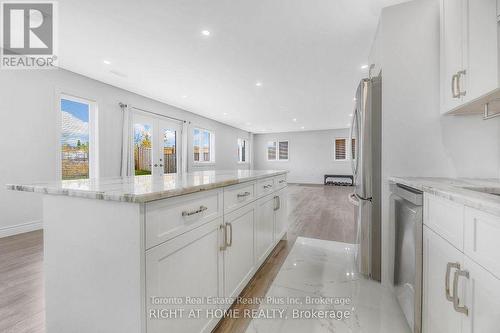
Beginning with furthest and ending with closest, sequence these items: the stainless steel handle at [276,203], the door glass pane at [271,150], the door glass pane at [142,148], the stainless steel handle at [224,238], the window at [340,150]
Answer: the door glass pane at [271,150] → the window at [340,150] → the door glass pane at [142,148] → the stainless steel handle at [276,203] → the stainless steel handle at [224,238]

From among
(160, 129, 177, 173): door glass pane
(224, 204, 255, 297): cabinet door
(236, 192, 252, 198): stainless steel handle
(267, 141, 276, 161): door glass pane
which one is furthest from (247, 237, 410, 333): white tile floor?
(267, 141, 276, 161): door glass pane

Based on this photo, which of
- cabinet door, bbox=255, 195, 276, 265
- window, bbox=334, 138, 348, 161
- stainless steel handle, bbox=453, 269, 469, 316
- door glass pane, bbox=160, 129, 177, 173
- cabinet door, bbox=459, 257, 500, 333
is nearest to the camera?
cabinet door, bbox=459, 257, 500, 333

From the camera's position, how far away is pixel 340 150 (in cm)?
955

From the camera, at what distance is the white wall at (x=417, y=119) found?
5.44 ft

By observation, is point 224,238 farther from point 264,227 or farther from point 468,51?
point 468,51

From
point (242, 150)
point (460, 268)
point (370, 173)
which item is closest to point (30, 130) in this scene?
point (370, 173)

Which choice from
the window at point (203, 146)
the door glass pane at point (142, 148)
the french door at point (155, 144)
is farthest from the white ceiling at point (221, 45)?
the window at point (203, 146)

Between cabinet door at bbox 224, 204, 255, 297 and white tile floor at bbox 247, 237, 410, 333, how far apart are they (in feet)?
0.80

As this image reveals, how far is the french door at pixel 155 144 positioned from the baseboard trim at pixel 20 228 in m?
1.80

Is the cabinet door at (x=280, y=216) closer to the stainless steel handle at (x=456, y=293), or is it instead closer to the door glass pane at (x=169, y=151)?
the stainless steel handle at (x=456, y=293)

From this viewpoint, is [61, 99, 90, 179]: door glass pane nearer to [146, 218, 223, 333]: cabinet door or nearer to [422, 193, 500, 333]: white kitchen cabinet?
[146, 218, 223, 333]: cabinet door

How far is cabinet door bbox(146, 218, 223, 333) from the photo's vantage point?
0.89 metres

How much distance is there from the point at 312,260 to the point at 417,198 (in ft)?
4.38

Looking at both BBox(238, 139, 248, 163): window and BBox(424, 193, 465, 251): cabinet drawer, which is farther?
BBox(238, 139, 248, 163): window
